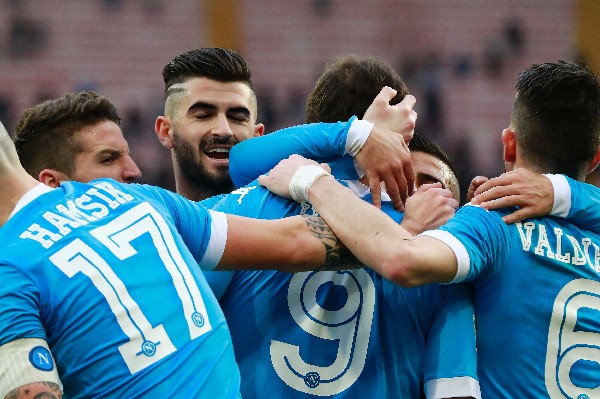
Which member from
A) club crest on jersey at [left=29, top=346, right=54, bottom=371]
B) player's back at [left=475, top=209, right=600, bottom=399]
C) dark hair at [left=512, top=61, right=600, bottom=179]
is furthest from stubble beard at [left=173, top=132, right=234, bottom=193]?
club crest on jersey at [left=29, top=346, right=54, bottom=371]

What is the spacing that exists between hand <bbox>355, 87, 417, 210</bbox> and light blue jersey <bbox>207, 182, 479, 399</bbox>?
33cm

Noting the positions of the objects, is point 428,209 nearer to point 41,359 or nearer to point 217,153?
point 41,359

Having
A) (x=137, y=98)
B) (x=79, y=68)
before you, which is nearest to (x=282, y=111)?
(x=137, y=98)

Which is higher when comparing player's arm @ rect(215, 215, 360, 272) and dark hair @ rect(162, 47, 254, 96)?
dark hair @ rect(162, 47, 254, 96)

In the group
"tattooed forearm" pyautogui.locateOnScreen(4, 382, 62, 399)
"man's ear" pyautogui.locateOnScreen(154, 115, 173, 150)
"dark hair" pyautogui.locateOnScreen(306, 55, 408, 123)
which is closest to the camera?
"tattooed forearm" pyautogui.locateOnScreen(4, 382, 62, 399)

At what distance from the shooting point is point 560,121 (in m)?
3.42

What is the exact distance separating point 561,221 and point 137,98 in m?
14.0

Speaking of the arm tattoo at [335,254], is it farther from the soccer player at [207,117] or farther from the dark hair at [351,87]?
the soccer player at [207,117]

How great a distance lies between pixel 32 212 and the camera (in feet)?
9.62

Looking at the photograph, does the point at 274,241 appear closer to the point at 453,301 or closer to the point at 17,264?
the point at 453,301

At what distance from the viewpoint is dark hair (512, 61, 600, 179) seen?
3424mm

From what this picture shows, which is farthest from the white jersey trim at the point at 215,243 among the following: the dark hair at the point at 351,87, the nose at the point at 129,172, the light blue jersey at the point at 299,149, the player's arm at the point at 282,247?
the nose at the point at 129,172

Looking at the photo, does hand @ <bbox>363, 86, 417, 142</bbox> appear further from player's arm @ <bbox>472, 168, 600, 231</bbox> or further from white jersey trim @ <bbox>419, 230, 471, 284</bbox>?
white jersey trim @ <bbox>419, 230, 471, 284</bbox>

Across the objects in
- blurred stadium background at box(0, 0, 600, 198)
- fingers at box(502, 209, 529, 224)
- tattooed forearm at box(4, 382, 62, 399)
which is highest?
fingers at box(502, 209, 529, 224)
